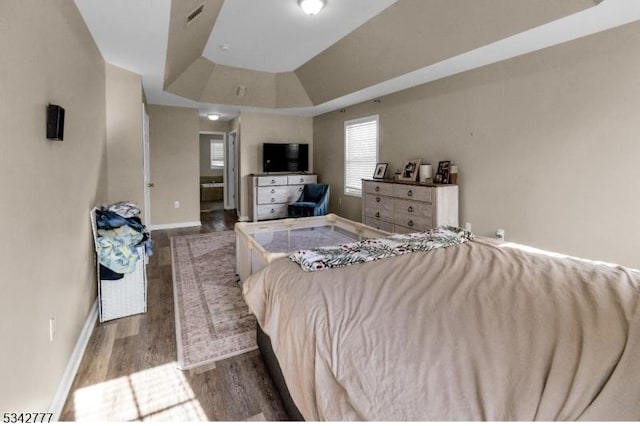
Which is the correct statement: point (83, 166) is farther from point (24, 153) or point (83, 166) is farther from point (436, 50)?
point (436, 50)

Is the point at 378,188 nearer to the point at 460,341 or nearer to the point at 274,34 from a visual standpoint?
the point at 274,34

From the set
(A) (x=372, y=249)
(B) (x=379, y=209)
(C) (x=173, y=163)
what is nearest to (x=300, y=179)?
(C) (x=173, y=163)

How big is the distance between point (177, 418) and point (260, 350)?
608 mm

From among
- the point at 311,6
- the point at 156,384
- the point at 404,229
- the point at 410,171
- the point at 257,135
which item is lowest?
the point at 156,384

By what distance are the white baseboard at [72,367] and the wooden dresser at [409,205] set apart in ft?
11.2

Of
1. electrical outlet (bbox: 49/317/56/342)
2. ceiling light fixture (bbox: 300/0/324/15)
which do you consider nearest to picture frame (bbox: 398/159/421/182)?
ceiling light fixture (bbox: 300/0/324/15)

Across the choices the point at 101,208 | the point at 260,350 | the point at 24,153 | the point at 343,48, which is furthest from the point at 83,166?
the point at 343,48

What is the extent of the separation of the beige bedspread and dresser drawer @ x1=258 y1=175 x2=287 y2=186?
4946mm

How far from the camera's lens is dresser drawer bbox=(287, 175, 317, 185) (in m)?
6.72

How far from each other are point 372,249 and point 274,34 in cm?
316

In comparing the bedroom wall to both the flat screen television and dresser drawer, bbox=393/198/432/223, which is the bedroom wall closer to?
dresser drawer, bbox=393/198/432/223

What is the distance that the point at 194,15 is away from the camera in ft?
9.57

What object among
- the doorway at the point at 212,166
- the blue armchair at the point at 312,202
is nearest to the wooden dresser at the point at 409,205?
the blue armchair at the point at 312,202

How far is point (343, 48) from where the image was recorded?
413 centimetres
